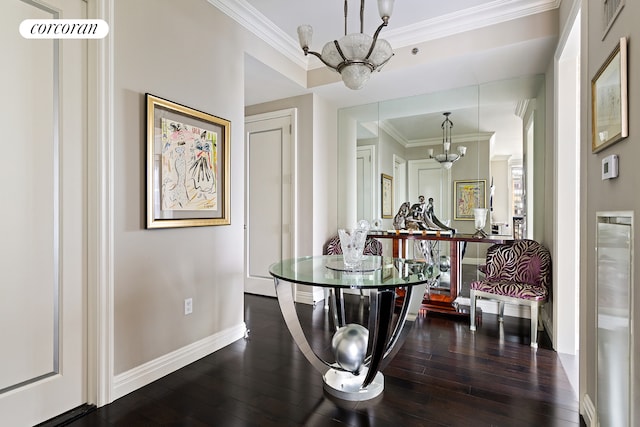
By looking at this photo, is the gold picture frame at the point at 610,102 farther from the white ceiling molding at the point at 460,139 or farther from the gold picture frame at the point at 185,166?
the gold picture frame at the point at 185,166

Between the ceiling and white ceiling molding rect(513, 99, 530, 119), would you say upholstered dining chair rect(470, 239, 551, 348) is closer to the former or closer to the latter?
the ceiling

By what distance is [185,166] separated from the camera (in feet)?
7.73

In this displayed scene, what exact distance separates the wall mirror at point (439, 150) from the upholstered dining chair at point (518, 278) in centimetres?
49

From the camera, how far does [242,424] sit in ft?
5.61

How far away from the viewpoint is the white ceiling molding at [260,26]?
2.71 meters

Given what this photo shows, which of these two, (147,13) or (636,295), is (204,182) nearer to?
(147,13)

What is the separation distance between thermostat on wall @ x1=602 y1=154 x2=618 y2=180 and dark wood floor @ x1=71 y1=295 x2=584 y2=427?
1.30 metres

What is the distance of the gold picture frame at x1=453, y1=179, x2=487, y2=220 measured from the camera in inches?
143

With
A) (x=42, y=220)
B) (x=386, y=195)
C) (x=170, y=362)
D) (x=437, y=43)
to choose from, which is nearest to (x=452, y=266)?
(x=386, y=195)

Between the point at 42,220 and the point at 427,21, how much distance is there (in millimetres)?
3269

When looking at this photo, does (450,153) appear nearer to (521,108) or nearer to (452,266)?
(521,108)

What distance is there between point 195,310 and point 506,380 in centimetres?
221

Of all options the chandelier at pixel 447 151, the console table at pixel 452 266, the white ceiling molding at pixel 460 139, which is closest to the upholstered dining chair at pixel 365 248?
the console table at pixel 452 266

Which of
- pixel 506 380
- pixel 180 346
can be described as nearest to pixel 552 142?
pixel 506 380
